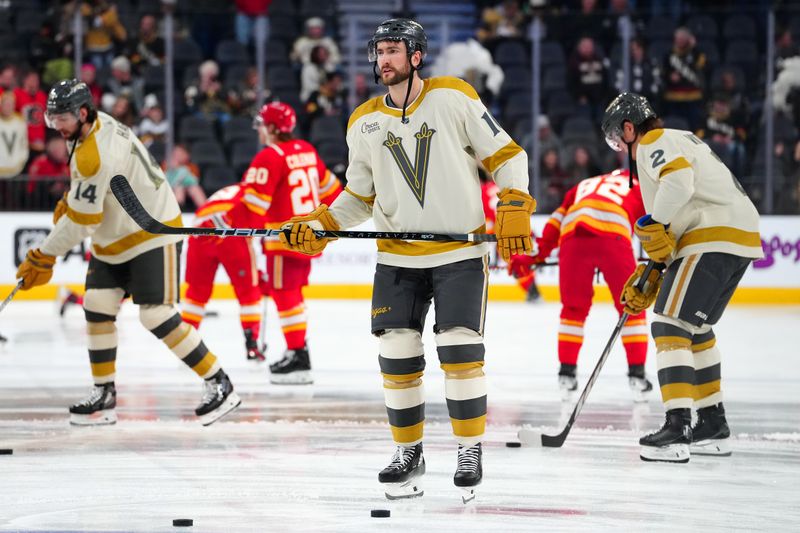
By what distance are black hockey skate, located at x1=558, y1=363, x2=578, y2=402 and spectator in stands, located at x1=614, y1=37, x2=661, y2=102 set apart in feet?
16.4

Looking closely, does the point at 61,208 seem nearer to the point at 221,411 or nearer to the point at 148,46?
the point at 221,411

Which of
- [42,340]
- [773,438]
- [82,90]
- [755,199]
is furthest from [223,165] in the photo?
[773,438]

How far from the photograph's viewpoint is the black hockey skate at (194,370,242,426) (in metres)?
4.61

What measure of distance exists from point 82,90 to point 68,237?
0.54 m

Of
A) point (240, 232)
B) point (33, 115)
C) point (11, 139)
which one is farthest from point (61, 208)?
point (33, 115)

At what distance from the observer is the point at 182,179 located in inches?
371

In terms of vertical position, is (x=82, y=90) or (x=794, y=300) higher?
(x=82, y=90)

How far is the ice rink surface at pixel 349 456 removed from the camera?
129 inches

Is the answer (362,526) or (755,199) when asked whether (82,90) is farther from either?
(755,199)

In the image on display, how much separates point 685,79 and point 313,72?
3.12 m

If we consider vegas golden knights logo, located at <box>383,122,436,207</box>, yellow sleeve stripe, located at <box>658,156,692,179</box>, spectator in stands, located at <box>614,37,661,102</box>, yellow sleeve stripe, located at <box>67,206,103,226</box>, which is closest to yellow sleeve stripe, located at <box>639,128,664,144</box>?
yellow sleeve stripe, located at <box>658,156,692,179</box>

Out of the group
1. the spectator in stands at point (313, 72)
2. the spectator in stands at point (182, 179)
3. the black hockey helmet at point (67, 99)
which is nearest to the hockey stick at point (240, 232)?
the black hockey helmet at point (67, 99)

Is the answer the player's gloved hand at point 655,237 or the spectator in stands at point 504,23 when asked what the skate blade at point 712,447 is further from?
the spectator in stands at point 504,23

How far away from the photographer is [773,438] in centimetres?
441
